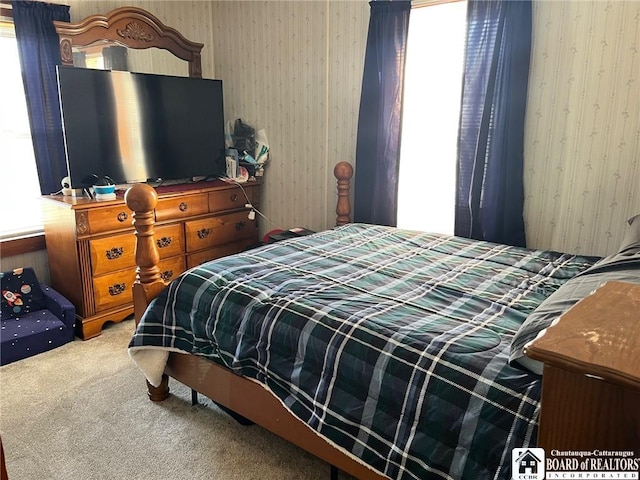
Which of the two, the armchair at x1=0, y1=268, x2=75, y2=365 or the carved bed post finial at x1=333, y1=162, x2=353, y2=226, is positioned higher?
the carved bed post finial at x1=333, y1=162, x2=353, y2=226

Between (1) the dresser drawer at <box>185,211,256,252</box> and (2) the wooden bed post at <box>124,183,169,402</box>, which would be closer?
(2) the wooden bed post at <box>124,183,169,402</box>

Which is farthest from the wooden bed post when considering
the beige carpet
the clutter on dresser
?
the clutter on dresser

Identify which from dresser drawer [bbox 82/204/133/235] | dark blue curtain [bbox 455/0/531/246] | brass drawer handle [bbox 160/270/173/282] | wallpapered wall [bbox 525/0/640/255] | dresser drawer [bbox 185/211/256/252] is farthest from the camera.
Result: dresser drawer [bbox 185/211/256/252]

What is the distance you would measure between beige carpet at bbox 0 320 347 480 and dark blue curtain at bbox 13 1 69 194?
1.30 meters

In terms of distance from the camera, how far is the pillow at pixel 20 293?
292 centimetres

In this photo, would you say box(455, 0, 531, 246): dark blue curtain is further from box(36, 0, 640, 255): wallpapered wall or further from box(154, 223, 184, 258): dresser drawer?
box(154, 223, 184, 258): dresser drawer

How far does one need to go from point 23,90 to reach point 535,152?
3130 millimetres

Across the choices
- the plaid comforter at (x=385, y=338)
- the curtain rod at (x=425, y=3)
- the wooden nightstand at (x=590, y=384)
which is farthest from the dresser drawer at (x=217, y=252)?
the wooden nightstand at (x=590, y=384)

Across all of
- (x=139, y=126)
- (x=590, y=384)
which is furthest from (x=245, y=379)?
(x=139, y=126)

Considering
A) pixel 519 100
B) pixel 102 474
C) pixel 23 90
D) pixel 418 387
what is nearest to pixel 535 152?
pixel 519 100

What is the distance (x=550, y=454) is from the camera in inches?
26.7

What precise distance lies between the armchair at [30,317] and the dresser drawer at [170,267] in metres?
0.63

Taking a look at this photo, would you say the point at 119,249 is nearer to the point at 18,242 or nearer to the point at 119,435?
the point at 18,242

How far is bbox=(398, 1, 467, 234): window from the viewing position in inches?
A: 116
